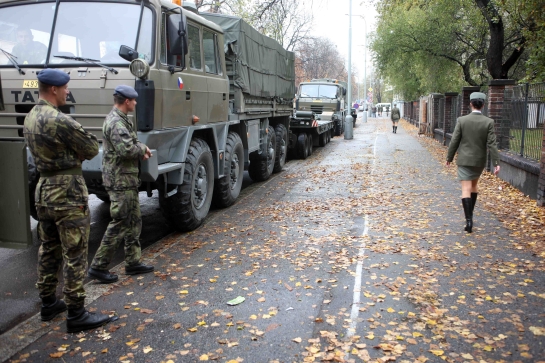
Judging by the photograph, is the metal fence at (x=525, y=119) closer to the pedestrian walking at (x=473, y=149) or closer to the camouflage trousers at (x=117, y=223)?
the pedestrian walking at (x=473, y=149)

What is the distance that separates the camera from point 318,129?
19141mm

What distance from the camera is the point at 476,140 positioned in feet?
24.1

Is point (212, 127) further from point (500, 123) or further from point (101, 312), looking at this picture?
point (500, 123)

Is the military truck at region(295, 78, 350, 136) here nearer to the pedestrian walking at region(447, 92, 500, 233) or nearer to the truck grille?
the truck grille

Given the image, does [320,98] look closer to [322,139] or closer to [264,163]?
[322,139]

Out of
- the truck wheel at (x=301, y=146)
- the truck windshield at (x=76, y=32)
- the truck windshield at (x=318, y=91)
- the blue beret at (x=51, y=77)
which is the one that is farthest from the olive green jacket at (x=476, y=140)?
the truck windshield at (x=318, y=91)

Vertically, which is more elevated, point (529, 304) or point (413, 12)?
point (413, 12)

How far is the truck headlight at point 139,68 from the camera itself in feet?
18.3

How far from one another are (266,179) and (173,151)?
598cm

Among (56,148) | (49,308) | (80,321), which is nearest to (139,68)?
(56,148)

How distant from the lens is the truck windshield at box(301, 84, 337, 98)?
26422mm

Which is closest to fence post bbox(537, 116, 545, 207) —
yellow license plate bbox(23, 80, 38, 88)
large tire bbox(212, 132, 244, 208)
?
large tire bbox(212, 132, 244, 208)

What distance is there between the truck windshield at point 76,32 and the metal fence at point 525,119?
786cm

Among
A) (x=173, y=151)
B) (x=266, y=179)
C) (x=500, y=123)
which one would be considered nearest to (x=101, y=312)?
(x=173, y=151)
